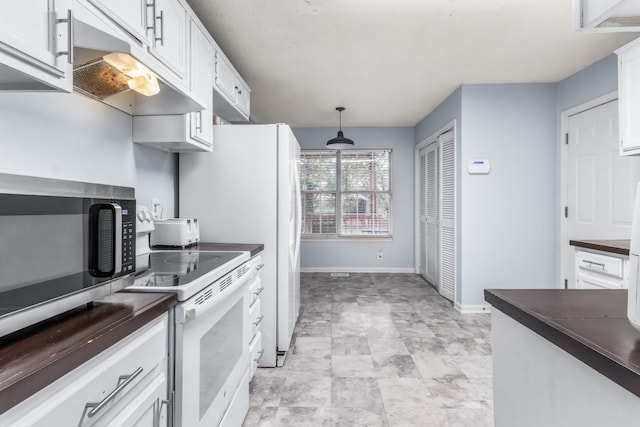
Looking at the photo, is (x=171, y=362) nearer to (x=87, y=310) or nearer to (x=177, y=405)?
(x=177, y=405)

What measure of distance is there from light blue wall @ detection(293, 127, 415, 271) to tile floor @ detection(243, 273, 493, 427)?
6.20ft

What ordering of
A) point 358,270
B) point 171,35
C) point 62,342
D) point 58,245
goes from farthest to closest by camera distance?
1. point 358,270
2. point 171,35
3. point 58,245
4. point 62,342

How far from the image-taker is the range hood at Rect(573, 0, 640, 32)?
35.0 inches

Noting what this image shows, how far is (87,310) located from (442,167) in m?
4.23

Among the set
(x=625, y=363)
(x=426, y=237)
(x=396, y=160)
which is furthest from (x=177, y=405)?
(x=396, y=160)

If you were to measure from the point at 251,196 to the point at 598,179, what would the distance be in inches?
125

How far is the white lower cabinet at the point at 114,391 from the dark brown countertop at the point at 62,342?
32 millimetres

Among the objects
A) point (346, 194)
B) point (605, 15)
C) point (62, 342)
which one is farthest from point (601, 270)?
point (346, 194)

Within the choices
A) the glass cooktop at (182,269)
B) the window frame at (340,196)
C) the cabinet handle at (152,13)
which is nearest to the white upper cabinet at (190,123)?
the cabinet handle at (152,13)

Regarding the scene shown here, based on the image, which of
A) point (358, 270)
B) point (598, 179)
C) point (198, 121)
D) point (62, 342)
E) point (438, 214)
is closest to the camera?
point (62, 342)

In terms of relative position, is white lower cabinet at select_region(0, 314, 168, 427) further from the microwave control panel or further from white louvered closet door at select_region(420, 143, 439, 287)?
white louvered closet door at select_region(420, 143, 439, 287)

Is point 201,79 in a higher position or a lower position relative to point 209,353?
higher

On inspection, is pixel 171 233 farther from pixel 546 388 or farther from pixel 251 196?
pixel 546 388

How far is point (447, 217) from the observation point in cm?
429
